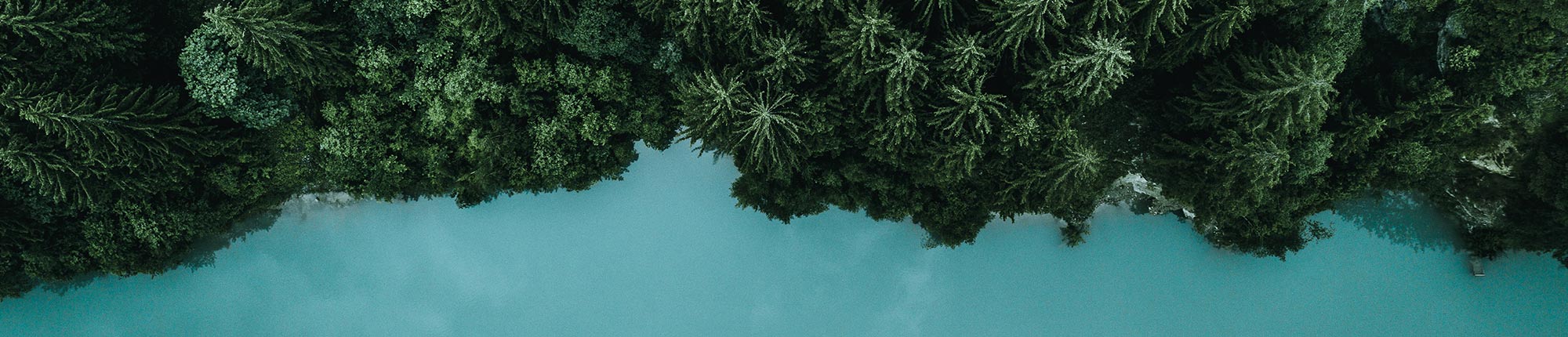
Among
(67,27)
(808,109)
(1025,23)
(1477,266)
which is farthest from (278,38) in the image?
(1477,266)

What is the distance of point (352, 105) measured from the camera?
1745cm

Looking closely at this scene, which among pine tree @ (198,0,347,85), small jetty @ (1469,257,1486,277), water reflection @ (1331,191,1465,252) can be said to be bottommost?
small jetty @ (1469,257,1486,277)

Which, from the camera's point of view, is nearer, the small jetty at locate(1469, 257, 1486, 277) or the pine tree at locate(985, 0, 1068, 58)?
the pine tree at locate(985, 0, 1068, 58)

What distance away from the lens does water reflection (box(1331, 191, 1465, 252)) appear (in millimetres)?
19656

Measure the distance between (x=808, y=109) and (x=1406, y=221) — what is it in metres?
15.7

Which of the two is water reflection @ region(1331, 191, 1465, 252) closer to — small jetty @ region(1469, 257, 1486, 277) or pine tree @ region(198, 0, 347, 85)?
small jetty @ region(1469, 257, 1486, 277)

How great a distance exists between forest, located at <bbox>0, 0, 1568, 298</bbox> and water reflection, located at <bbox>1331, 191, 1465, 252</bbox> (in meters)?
0.48

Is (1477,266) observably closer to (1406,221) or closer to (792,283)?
(1406,221)

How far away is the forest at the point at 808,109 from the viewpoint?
14.9 meters

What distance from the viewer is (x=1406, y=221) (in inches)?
779

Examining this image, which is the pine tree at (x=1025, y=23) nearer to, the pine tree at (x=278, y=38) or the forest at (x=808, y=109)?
the forest at (x=808, y=109)

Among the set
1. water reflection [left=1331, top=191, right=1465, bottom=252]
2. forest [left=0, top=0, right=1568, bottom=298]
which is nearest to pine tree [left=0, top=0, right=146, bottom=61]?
forest [left=0, top=0, right=1568, bottom=298]

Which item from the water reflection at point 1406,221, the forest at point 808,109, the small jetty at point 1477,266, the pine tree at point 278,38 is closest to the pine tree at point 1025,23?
the forest at point 808,109

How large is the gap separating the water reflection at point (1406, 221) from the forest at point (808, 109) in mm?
480
